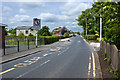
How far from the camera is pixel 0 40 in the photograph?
2164cm

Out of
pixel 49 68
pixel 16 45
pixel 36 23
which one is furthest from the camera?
pixel 16 45

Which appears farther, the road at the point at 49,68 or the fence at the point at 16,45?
the fence at the point at 16,45

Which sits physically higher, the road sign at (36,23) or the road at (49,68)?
the road sign at (36,23)

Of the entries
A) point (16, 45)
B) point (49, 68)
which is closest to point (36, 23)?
point (16, 45)

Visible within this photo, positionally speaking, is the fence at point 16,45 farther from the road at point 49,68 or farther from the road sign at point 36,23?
the road at point 49,68

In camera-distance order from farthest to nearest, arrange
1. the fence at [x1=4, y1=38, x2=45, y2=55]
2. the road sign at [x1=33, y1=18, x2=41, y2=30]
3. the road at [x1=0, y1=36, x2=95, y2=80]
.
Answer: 1. the road sign at [x1=33, y1=18, x2=41, y2=30]
2. the fence at [x1=4, y1=38, x2=45, y2=55]
3. the road at [x1=0, y1=36, x2=95, y2=80]

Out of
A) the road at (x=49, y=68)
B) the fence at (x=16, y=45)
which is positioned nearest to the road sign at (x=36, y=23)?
the fence at (x=16, y=45)

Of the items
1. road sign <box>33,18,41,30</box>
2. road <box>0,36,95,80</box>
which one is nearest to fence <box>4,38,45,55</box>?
road sign <box>33,18,41,30</box>

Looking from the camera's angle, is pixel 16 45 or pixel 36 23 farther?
pixel 16 45

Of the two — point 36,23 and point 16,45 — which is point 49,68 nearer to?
point 36,23

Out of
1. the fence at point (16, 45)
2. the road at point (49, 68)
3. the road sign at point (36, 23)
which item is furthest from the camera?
the road sign at point (36, 23)

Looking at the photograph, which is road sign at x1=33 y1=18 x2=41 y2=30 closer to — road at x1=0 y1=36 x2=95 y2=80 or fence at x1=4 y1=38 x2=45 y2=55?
fence at x1=4 y1=38 x2=45 y2=55

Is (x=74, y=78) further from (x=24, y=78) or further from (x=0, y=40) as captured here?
(x=0, y=40)

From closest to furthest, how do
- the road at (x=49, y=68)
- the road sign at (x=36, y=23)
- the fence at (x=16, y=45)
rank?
the road at (x=49, y=68) → the fence at (x=16, y=45) → the road sign at (x=36, y=23)
